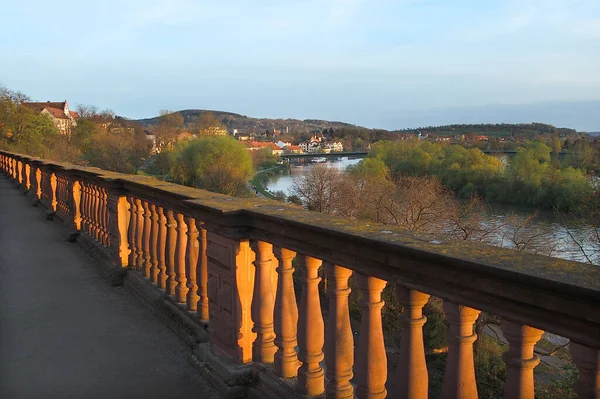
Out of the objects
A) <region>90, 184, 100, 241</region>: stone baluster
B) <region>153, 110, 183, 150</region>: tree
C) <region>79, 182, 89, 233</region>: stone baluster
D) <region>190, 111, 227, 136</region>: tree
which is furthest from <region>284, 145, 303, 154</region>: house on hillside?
<region>90, 184, 100, 241</region>: stone baluster

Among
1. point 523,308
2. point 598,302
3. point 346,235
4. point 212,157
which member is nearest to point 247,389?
point 346,235

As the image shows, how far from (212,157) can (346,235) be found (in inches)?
2388

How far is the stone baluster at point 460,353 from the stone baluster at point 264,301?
1315 millimetres

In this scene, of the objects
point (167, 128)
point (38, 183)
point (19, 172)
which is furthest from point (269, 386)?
point (167, 128)

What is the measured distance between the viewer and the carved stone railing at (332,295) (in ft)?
4.84

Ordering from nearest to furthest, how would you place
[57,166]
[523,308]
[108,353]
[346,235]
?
[523,308], [346,235], [108,353], [57,166]

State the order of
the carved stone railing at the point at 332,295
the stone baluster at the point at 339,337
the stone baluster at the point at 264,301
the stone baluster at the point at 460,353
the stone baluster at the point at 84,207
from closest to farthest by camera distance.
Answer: the carved stone railing at the point at 332,295
the stone baluster at the point at 460,353
the stone baluster at the point at 339,337
the stone baluster at the point at 264,301
the stone baluster at the point at 84,207

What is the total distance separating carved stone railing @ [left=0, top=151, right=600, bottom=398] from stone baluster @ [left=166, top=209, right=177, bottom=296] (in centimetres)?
2

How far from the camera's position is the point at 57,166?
8.56m

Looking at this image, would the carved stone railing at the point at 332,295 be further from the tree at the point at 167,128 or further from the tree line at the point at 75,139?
the tree at the point at 167,128

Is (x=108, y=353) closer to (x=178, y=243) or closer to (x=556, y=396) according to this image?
(x=178, y=243)

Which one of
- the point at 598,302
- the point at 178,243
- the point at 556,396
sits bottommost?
the point at 556,396

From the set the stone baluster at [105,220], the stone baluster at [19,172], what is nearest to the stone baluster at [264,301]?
the stone baluster at [105,220]

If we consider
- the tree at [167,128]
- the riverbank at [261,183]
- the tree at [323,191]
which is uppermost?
the tree at [167,128]
